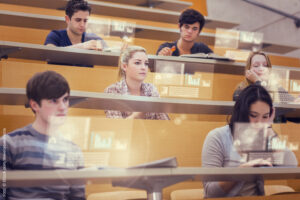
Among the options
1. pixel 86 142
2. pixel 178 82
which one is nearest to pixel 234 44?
pixel 178 82

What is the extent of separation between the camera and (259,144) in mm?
680

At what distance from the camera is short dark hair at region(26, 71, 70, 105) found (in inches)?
24.1

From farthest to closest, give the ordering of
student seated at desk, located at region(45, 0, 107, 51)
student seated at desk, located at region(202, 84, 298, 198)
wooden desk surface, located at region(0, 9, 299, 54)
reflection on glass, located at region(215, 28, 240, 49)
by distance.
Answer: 1. reflection on glass, located at region(215, 28, 240, 49)
2. wooden desk surface, located at region(0, 9, 299, 54)
3. student seated at desk, located at region(45, 0, 107, 51)
4. student seated at desk, located at region(202, 84, 298, 198)

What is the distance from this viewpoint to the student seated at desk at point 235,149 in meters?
0.64

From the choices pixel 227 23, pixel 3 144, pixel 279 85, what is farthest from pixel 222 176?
pixel 227 23

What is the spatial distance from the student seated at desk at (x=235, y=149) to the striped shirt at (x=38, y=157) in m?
→ 0.25

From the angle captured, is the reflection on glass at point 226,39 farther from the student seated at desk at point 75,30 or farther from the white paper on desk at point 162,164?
the white paper on desk at point 162,164

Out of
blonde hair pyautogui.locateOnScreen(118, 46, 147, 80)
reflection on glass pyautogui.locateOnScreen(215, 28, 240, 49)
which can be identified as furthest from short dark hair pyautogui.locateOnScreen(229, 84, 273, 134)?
reflection on glass pyautogui.locateOnScreen(215, 28, 240, 49)

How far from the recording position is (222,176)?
1.71ft

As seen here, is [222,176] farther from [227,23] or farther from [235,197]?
[227,23]

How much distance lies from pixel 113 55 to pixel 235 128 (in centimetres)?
50

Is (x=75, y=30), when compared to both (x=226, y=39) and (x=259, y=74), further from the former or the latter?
(x=226, y=39)

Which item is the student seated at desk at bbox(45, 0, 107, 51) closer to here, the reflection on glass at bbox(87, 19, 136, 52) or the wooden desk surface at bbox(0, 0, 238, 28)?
the reflection on glass at bbox(87, 19, 136, 52)

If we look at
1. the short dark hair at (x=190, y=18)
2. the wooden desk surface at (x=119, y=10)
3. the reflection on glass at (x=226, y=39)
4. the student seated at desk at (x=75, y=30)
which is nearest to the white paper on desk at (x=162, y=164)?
the student seated at desk at (x=75, y=30)
